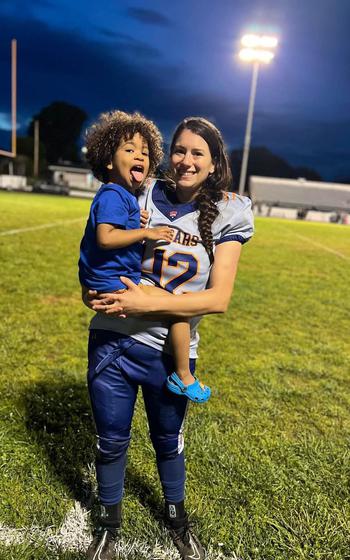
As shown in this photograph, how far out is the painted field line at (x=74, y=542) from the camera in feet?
6.83

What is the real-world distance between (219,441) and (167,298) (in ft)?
5.64

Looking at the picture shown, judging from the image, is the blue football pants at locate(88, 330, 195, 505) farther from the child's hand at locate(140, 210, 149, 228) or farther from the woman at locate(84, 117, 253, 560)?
the child's hand at locate(140, 210, 149, 228)

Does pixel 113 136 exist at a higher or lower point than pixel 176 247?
Answer: higher

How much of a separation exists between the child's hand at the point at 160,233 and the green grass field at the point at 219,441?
1.53 meters

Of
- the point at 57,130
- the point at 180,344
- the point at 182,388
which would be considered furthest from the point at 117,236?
the point at 57,130

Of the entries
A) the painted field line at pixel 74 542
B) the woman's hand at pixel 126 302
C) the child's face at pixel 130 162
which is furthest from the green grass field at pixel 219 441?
the child's face at pixel 130 162

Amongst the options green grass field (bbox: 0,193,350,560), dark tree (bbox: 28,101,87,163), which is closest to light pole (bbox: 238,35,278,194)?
green grass field (bbox: 0,193,350,560)

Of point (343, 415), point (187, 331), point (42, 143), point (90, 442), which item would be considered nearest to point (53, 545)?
point (90, 442)

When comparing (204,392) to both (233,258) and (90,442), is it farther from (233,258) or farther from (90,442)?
(90,442)

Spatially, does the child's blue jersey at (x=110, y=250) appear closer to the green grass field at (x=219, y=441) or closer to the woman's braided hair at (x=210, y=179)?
the woman's braided hair at (x=210, y=179)

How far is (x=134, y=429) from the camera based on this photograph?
3.07m

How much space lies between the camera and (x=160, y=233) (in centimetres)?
171

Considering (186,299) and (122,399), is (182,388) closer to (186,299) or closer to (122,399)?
(122,399)

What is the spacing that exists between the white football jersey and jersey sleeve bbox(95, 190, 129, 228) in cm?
19
